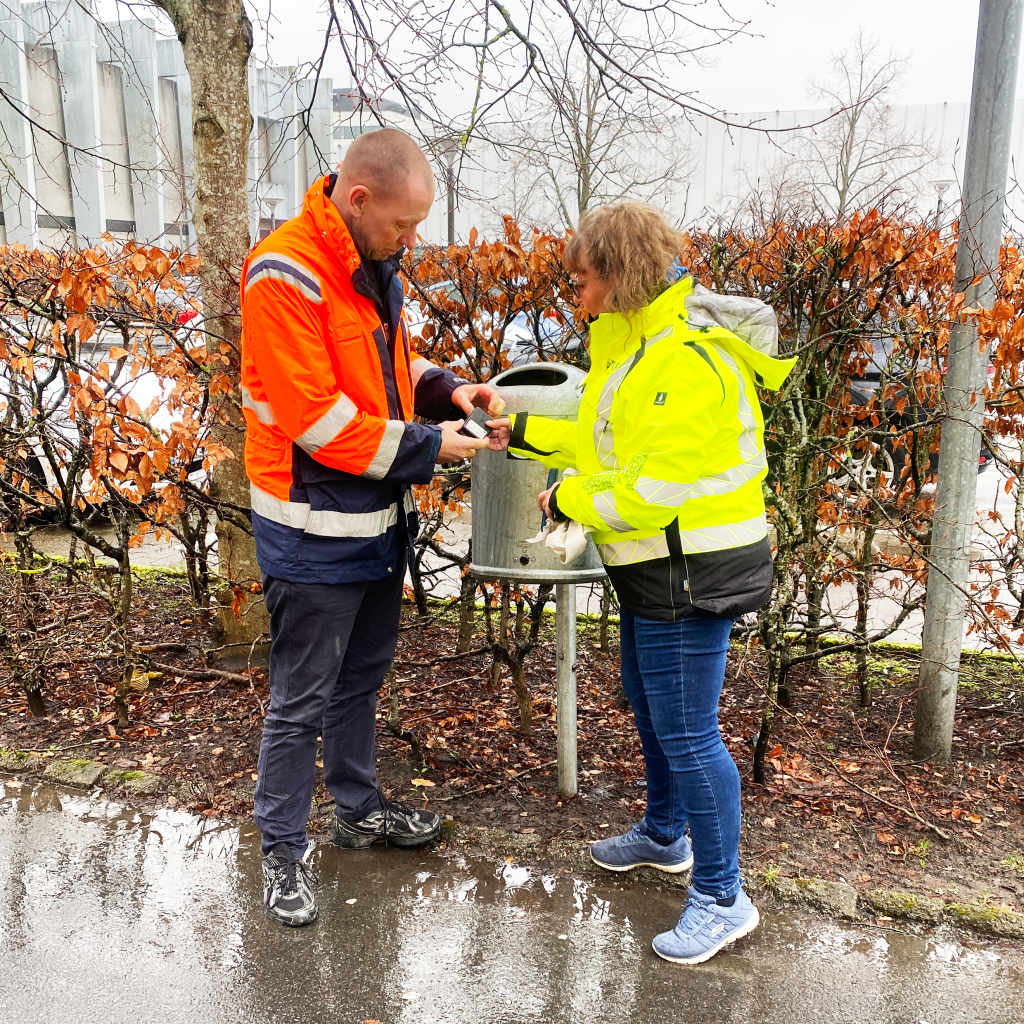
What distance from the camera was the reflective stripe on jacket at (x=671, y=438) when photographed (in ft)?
6.97

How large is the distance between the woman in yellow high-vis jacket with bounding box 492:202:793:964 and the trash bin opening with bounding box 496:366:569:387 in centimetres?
35

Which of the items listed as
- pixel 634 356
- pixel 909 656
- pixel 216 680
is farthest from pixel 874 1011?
pixel 216 680

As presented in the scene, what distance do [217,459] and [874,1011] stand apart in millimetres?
2769

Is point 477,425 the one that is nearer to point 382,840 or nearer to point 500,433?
point 500,433

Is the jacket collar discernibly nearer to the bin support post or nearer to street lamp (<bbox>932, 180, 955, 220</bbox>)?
the bin support post

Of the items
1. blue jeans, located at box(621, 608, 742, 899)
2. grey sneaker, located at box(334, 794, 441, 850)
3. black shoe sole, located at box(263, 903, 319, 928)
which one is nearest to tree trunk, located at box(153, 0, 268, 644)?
grey sneaker, located at box(334, 794, 441, 850)

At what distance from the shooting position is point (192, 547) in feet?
14.4

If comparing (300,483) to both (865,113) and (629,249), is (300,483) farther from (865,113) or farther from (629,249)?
(865,113)

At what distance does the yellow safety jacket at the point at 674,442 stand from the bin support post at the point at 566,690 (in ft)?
1.90

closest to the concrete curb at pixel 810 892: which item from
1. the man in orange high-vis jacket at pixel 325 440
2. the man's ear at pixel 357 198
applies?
the man in orange high-vis jacket at pixel 325 440

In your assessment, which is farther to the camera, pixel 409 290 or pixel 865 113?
pixel 865 113

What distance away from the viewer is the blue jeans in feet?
7.59

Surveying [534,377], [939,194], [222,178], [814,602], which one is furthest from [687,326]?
[939,194]

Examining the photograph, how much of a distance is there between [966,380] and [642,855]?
190 cm
